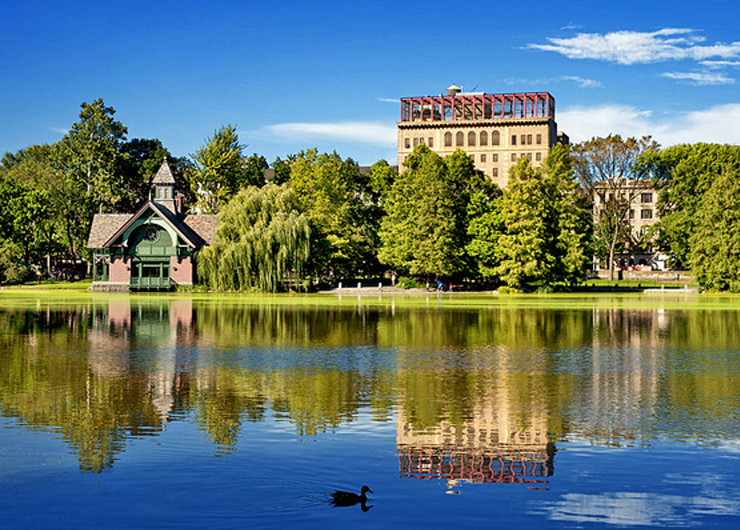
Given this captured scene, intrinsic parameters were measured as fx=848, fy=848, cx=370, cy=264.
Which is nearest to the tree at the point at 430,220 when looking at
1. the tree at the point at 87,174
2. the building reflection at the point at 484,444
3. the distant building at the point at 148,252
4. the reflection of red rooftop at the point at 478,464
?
the distant building at the point at 148,252

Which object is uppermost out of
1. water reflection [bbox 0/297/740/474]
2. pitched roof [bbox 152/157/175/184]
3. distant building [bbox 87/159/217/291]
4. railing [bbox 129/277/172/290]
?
pitched roof [bbox 152/157/175/184]

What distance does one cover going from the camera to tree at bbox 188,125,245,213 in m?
111

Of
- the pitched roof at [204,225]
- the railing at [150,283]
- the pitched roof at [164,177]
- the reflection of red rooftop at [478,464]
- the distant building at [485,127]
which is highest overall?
the distant building at [485,127]

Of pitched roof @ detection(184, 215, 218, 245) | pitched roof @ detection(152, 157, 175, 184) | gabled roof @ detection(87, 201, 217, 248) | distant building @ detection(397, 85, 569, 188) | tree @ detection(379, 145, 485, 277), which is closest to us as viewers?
tree @ detection(379, 145, 485, 277)

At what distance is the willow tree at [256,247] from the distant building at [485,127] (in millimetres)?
109918

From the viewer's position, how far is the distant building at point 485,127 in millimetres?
189500

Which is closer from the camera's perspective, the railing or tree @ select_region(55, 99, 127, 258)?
the railing

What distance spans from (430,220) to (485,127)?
110939 millimetres

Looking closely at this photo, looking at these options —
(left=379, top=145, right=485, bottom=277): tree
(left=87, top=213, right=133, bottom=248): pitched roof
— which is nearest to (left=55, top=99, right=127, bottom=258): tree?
(left=87, top=213, right=133, bottom=248): pitched roof

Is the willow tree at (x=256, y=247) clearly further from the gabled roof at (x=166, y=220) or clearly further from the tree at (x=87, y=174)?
the tree at (x=87, y=174)

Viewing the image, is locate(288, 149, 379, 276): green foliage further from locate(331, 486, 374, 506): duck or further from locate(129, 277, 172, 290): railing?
locate(331, 486, 374, 506): duck

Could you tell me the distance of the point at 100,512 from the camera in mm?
11883

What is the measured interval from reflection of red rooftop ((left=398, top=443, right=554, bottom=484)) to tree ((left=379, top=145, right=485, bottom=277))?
70513 millimetres

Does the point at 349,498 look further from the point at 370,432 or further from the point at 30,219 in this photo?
the point at 30,219
